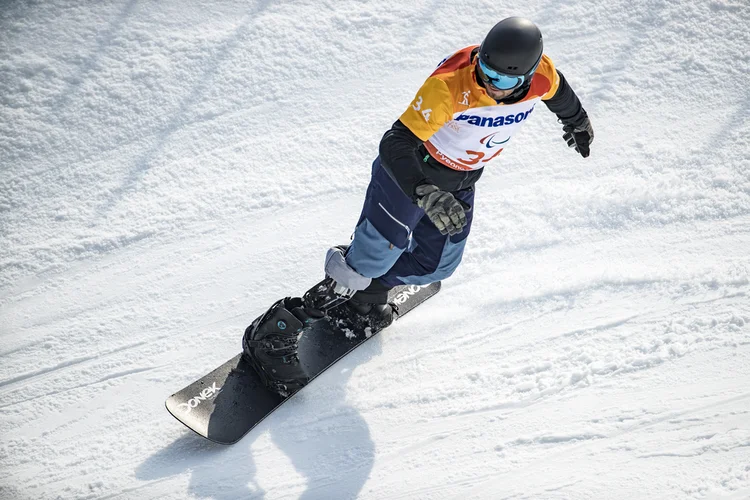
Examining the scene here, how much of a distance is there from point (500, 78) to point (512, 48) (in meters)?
0.13

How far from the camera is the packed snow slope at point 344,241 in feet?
10.7

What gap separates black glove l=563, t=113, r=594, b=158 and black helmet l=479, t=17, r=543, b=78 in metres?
0.88

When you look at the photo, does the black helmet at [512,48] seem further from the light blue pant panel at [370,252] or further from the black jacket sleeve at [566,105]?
the light blue pant panel at [370,252]

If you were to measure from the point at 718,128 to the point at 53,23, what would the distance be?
17.2 feet

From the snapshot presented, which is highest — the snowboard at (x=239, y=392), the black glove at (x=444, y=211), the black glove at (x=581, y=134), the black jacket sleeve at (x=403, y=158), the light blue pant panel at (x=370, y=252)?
the black jacket sleeve at (x=403, y=158)

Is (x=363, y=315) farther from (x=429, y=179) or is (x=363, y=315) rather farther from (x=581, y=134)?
(x=581, y=134)

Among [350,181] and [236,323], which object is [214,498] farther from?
[350,181]

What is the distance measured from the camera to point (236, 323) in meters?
3.88

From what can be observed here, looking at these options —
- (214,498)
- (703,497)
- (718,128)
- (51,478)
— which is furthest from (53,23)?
(703,497)

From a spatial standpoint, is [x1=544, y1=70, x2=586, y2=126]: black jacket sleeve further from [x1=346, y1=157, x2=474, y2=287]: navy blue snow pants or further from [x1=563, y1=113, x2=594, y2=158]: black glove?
[x1=346, y1=157, x2=474, y2=287]: navy blue snow pants

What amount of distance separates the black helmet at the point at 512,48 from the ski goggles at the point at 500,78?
0.02m

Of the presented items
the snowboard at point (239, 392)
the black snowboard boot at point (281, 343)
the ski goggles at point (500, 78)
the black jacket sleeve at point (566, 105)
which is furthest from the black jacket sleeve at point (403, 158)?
the snowboard at point (239, 392)

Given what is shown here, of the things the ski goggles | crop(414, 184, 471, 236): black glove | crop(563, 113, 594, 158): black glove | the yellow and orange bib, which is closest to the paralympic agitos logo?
the yellow and orange bib

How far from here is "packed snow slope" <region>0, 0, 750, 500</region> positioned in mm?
3266
